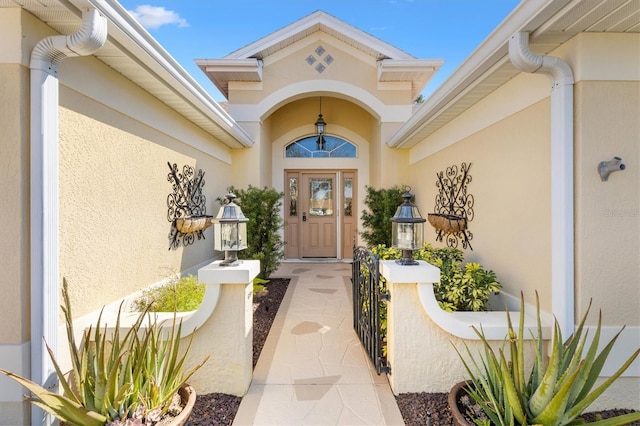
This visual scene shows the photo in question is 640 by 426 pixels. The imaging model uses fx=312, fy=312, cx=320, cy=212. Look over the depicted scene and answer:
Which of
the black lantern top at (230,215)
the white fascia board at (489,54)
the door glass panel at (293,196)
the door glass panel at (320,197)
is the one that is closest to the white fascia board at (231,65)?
the door glass panel at (293,196)

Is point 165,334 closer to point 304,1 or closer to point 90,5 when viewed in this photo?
point 90,5

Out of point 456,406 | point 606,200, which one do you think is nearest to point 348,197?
point 606,200

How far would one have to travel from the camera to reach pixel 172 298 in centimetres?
336

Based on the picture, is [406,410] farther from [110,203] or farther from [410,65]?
[410,65]

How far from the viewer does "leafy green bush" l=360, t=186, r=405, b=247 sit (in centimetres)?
677

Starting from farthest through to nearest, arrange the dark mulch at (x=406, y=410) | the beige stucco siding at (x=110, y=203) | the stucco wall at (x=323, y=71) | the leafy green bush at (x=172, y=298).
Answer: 1. the stucco wall at (x=323, y=71)
2. the leafy green bush at (x=172, y=298)
3. the beige stucco siding at (x=110, y=203)
4. the dark mulch at (x=406, y=410)

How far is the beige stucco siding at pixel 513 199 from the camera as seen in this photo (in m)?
2.76

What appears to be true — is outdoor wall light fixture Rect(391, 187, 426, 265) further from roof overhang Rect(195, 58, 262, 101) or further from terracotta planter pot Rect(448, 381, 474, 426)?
roof overhang Rect(195, 58, 262, 101)

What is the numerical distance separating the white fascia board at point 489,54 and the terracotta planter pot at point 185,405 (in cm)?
357

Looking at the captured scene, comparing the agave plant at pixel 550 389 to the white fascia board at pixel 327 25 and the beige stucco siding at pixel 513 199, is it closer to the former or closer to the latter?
the beige stucco siding at pixel 513 199

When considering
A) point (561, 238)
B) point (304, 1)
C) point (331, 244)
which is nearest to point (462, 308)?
point (561, 238)

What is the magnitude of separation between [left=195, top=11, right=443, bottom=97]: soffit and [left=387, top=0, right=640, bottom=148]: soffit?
3351mm

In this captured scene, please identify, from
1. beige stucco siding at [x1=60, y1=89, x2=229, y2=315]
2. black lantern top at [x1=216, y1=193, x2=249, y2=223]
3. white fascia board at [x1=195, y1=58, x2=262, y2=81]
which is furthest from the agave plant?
white fascia board at [x1=195, y1=58, x2=262, y2=81]

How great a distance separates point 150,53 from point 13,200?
159 cm
